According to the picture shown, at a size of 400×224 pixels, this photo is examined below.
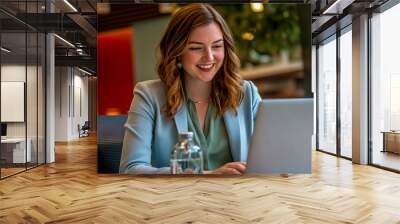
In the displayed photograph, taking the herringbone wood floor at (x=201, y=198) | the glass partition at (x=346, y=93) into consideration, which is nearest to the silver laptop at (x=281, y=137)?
the herringbone wood floor at (x=201, y=198)

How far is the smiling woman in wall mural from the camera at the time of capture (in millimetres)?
5621

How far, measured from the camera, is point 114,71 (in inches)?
240

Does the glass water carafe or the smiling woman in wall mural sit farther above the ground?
the smiling woman in wall mural

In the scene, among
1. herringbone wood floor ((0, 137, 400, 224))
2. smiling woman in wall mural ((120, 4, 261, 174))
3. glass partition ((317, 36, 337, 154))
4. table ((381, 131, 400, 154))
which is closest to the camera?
herringbone wood floor ((0, 137, 400, 224))

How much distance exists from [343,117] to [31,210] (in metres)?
7.41

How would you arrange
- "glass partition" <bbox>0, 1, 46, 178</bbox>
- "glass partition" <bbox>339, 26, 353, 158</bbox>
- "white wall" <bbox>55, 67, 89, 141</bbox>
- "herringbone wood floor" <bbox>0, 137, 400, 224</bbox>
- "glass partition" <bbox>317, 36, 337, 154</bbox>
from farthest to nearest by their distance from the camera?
"white wall" <bbox>55, 67, 89, 141</bbox>, "glass partition" <bbox>317, 36, 337, 154</bbox>, "glass partition" <bbox>339, 26, 353, 158</bbox>, "glass partition" <bbox>0, 1, 46, 178</bbox>, "herringbone wood floor" <bbox>0, 137, 400, 224</bbox>

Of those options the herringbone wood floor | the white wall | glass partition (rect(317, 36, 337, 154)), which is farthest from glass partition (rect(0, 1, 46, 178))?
the white wall

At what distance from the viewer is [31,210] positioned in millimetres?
4520

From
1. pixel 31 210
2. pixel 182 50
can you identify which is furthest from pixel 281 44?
pixel 31 210

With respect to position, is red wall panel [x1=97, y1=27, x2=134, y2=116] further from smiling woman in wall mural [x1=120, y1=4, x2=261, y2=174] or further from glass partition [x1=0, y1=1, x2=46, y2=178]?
glass partition [x1=0, y1=1, x2=46, y2=178]

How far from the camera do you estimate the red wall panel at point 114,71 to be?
6.02 meters

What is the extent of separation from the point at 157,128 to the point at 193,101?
1.98ft

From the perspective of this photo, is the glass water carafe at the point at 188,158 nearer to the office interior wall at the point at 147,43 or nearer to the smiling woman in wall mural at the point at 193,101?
the smiling woman in wall mural at the point at 193,101

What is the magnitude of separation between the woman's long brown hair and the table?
341 centimetres
